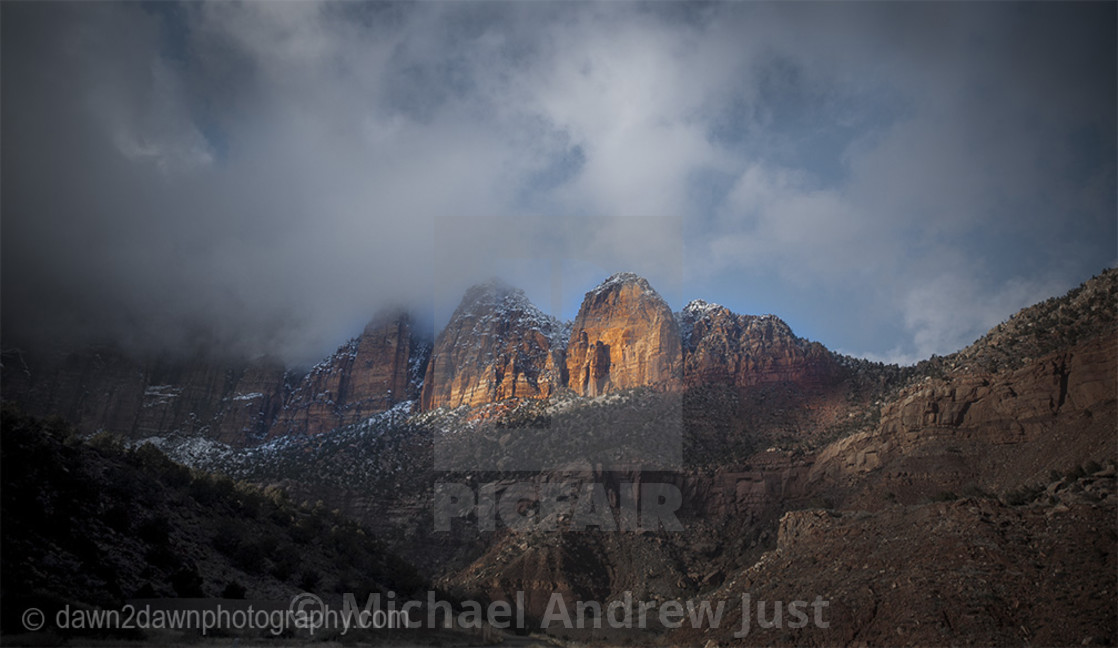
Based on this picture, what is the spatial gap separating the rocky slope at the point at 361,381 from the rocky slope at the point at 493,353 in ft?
27.1

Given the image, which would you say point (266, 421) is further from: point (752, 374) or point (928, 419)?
point (928, 419)

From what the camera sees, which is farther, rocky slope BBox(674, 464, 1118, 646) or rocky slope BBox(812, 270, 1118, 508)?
rocky slope BBox(812, 270, 1118, 508)

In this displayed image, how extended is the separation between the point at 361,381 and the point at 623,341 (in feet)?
201

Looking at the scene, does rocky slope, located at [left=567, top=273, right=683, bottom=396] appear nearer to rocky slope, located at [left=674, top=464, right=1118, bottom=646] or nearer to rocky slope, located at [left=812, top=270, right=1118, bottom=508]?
rocky slope, located at [left=812, top=270, right=1118, bottom=508]

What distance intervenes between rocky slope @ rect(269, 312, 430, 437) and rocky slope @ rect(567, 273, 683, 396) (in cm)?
4068

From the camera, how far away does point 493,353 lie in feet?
378

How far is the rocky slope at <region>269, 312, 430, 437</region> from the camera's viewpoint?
407ft

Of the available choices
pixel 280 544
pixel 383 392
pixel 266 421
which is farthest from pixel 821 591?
pixel 266 421

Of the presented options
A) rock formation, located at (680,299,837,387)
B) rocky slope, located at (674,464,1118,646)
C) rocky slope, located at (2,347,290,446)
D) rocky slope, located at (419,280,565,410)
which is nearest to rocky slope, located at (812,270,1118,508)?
rocky slope, located at (674,464,1118,646)

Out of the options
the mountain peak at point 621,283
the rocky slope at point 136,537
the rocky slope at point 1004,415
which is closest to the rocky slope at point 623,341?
the mountain peak at point 621,283

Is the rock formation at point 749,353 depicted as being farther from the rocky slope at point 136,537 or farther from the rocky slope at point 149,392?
the rocky slope at point 149,392

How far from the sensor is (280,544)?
1435 inches

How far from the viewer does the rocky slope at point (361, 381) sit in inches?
4889

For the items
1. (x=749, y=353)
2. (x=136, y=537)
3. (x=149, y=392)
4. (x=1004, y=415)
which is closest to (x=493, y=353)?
(x=749, y=353)
